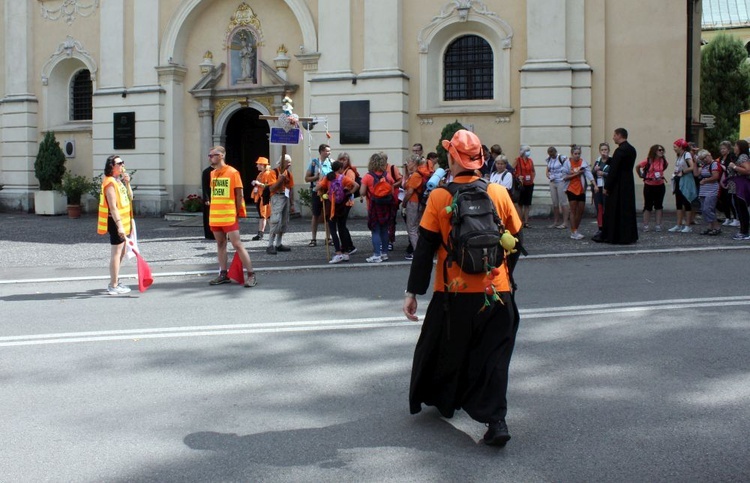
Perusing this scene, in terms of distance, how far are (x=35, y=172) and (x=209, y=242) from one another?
1164cm

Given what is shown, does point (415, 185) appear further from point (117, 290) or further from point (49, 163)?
point (49, 163)

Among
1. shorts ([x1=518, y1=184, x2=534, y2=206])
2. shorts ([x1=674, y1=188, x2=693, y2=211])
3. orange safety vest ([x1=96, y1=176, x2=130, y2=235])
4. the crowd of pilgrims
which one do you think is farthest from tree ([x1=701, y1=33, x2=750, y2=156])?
orange safety vest ([x1=96, y1=176, x2=130, y2=235])

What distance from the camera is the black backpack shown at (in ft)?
15.3

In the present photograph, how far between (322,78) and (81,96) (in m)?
9.95

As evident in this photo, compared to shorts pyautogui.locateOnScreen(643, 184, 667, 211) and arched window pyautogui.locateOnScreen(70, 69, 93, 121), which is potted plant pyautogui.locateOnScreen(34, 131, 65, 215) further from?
shorts pyautogui.locateOnScreen(643, 184, 667, 211)

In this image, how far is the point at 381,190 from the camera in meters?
12.9

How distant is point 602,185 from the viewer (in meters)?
15.6

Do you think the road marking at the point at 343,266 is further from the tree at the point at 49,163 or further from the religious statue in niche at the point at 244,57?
the tree at the point at 49,163

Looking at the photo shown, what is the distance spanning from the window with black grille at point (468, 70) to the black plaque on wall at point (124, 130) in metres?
9.61

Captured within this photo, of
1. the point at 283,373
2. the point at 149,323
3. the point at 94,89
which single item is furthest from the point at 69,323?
the point at 94,89

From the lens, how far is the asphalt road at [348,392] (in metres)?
4.39

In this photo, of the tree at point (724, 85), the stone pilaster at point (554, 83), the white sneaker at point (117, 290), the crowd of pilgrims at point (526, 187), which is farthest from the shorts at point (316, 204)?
the tree at point (724, 85)

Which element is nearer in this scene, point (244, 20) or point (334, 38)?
point (334, 38)

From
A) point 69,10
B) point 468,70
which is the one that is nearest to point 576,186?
point 468,70
